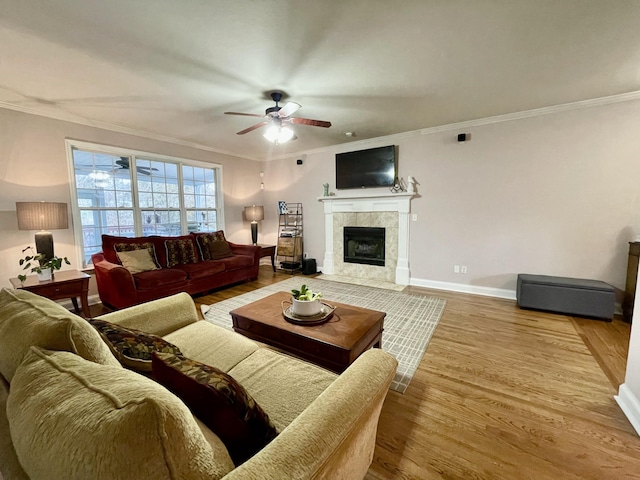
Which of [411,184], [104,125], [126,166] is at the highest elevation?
[104,125]

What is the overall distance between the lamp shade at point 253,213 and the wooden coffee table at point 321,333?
12.1 feet

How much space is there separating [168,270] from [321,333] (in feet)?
9.50

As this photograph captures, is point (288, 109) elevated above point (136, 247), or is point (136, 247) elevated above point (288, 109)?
point (288, 109)

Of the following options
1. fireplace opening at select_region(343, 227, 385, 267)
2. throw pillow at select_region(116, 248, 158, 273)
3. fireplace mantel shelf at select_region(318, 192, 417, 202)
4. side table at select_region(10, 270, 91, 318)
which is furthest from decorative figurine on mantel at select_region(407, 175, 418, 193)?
side table at select_region(10, 270, 91, 318)

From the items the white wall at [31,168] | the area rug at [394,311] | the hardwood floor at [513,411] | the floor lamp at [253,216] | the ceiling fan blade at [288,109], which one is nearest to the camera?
the hardwood floor at [513,411]

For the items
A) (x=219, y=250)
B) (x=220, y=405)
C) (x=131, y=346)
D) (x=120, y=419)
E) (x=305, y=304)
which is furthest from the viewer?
(x=219, y=250)

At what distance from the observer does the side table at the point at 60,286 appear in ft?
8.97

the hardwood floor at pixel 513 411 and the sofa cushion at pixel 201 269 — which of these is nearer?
the hardwood floor at pixel 513 411

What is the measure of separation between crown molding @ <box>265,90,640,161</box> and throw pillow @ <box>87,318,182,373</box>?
4.47 metres

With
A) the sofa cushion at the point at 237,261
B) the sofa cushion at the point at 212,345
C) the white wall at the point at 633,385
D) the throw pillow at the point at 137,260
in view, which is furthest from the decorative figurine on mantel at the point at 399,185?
the throw pillow at the point at 137,260

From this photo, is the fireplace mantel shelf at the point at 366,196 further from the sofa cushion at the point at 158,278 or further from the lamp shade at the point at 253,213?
the sofa cushion at the point at 158,278

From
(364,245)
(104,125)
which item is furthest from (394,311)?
(104,125)

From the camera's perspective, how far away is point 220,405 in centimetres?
79

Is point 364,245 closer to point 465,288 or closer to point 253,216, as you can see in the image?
point 465,288
